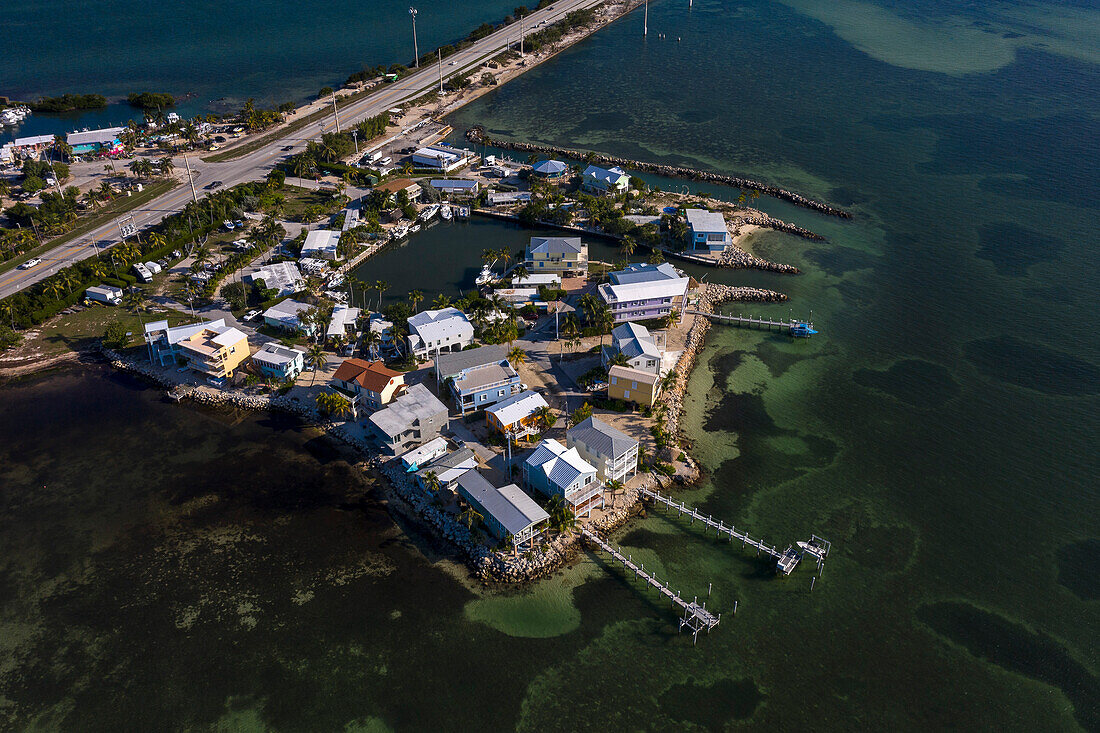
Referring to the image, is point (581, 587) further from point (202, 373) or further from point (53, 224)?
point (53, 224)

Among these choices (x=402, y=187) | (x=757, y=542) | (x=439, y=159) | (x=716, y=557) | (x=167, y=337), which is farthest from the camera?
(x=439, y=159)

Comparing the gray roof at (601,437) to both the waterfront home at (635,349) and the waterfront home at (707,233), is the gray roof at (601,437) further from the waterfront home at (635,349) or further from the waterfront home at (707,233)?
the waterfront home at (707,233)

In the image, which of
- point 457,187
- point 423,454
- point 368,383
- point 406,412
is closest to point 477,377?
point 406,412

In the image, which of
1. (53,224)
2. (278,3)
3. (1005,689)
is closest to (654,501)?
(1005,689)

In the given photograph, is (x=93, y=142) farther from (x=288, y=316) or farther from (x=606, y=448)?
(x=606, y=448)

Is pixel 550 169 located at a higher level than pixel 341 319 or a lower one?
higher

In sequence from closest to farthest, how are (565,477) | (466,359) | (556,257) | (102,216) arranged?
(565,477)
(466,359)
(556,257)
(102,216)
